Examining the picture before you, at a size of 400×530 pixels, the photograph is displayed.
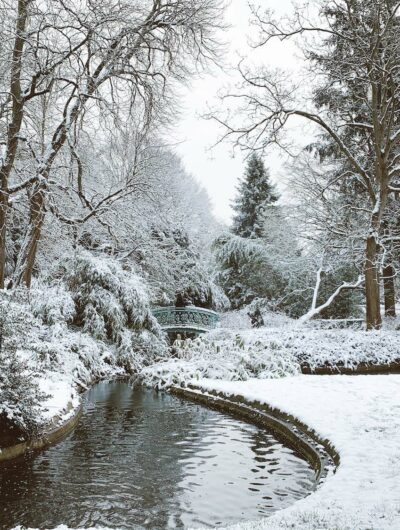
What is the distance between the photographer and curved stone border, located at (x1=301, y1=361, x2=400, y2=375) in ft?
49.3

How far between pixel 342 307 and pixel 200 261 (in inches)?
282

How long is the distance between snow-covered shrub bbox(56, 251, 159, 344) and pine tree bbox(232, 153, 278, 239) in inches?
640

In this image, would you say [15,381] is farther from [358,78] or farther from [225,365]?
[358,78]

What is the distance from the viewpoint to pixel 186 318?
23.0 metres

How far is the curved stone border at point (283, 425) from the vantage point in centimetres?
616

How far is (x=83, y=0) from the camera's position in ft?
35.2

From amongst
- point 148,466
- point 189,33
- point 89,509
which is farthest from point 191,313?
point 89,509

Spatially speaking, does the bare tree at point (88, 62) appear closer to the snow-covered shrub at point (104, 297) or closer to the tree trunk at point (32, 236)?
the tree trunk at point (32, 236)

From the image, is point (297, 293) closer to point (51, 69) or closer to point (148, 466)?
point (51, 69)

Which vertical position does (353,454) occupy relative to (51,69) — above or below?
below

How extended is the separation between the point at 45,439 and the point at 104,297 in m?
9.59

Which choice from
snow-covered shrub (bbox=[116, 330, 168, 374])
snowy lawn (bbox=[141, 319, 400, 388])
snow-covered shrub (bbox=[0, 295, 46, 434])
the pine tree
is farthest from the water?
the pine tree

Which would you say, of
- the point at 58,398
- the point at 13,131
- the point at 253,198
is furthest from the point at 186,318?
the point at 58,398

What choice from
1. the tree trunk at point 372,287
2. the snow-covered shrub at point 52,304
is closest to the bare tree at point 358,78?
the tree trunk at point 372,287
